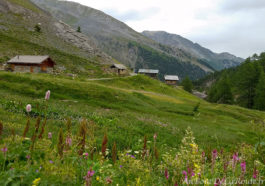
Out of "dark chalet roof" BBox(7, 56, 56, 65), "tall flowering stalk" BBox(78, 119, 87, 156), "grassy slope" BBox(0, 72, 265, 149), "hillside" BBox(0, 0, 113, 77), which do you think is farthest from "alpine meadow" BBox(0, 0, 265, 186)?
"hillside" BBox(0, 0, 113, 77)

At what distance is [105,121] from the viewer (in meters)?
16.7

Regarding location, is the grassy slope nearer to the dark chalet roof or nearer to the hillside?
the dark chalet roof

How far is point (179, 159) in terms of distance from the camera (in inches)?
188

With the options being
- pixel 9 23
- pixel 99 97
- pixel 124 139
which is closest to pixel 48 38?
pixel 9 23

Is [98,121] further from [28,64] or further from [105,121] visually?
[28,64]

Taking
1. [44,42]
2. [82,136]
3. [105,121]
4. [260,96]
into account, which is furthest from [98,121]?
[44,42]

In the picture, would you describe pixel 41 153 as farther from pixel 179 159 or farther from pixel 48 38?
pixel 48 38

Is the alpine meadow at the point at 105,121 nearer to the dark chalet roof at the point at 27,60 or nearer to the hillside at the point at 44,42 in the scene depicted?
the dark chalet roof at the point at 27,60

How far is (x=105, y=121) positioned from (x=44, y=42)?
327 ft

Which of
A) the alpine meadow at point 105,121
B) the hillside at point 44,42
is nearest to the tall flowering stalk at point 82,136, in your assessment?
the alpine meadow at point 105,121

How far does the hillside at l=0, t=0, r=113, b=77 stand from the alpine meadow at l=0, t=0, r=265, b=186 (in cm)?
62

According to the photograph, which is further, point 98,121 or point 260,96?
point 260,96

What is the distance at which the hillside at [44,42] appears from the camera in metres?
81.6

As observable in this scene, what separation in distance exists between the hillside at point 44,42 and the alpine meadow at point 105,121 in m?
0.62
